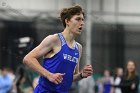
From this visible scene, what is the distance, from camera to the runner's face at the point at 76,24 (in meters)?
6.79

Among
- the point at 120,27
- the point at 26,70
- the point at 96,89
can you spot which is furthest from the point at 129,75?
the point at 120,27

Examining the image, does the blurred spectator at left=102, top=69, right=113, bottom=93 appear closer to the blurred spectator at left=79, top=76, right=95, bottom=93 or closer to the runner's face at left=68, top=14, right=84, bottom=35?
the blurred spectator at left=79, top=76, right=95, bottom=93

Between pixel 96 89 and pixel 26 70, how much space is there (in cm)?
291

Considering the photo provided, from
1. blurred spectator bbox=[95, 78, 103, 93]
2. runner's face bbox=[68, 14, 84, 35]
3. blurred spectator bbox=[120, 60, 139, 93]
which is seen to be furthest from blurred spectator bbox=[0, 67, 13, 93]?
runner's face bbox=[68, 14, 84, 35]

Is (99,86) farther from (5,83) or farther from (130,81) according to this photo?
(130,81)

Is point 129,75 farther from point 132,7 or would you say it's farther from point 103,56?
point 103,56

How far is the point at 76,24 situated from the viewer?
6.79 meters

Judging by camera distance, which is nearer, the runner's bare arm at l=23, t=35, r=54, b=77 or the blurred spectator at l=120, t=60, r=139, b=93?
the runner's bare arm at l=23, t=35, r=54, b=77

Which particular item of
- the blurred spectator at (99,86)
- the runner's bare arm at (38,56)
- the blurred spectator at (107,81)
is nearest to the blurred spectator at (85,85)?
the blurred spectator at (107,81)

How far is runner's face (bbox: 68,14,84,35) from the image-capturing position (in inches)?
267

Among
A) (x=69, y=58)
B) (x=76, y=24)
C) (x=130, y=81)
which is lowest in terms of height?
(x=130, y=81)

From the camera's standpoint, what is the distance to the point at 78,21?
22.3 feet

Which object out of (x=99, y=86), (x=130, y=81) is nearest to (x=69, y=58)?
(x=130, y=81)

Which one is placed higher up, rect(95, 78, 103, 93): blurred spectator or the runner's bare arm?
the runner's bare arm
